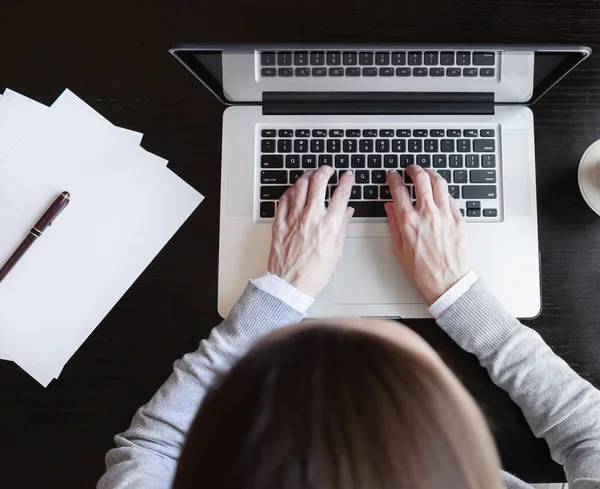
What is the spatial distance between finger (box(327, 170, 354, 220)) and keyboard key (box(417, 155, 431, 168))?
0.31 feet

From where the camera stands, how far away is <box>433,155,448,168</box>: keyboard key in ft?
2.34

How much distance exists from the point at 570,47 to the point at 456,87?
0.14 meters

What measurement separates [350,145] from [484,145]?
176 millimetres

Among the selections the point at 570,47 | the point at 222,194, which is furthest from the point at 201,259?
the point at 570,47

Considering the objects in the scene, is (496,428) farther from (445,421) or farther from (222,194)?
(222,194)

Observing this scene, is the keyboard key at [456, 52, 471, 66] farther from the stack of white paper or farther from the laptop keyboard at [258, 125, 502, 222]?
the stack of white paper

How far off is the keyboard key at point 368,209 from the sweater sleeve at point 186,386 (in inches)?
6.3

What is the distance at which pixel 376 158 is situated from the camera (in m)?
0.72

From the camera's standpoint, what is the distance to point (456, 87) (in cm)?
68

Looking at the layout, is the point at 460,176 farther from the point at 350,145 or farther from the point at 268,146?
the point at 268,146

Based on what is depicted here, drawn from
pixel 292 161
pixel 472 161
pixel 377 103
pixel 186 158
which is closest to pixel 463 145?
pixel 472 161

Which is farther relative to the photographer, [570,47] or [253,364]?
[570,47]

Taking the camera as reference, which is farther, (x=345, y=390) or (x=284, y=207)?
(x=284, y=207)

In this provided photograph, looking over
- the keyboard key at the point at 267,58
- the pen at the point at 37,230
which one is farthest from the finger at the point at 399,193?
the pen at the point at 37,230
